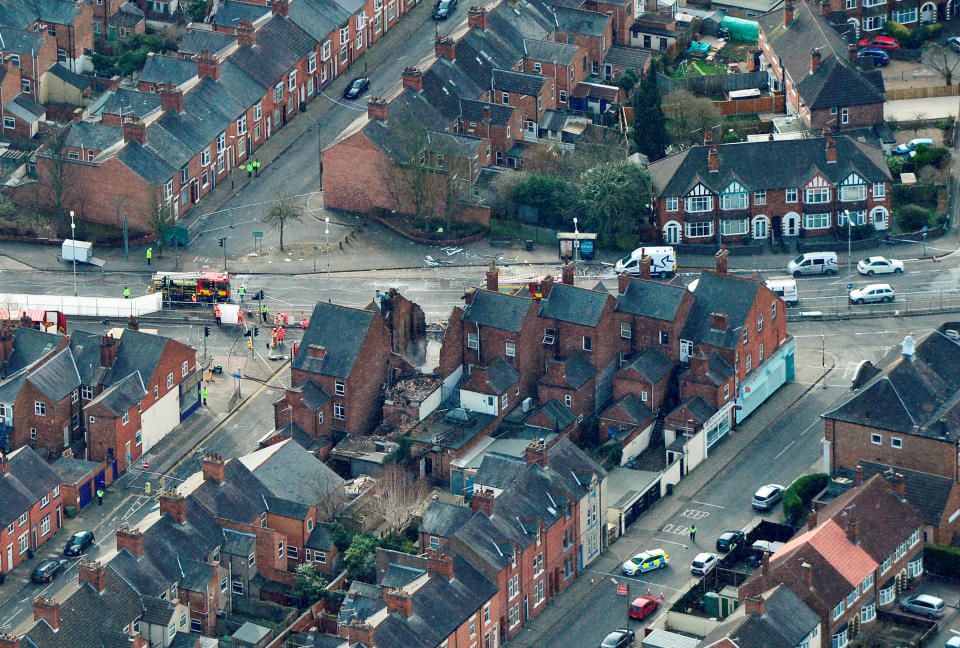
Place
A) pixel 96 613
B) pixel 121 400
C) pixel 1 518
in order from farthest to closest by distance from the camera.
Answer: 1. pixel 121 400
2. pixel 1 518
3. pixel 96 613

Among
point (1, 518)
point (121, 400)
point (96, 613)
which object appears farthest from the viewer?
point (121, 400)

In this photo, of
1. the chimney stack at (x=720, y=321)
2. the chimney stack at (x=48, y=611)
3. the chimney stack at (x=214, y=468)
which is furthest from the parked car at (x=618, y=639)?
the chimney stack at (x=48, y=611)

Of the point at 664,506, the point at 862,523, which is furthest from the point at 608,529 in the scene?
the point at 862,523

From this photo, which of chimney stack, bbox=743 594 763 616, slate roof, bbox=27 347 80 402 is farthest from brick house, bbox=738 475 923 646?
slate roof, bbox=27 347 80 402

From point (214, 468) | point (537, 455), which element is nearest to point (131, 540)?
point (214, 468)

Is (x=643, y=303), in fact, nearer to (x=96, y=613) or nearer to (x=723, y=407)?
(x=723, y=407)

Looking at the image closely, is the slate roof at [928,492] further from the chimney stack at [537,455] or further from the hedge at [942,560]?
the chimney stack at [537,455]
